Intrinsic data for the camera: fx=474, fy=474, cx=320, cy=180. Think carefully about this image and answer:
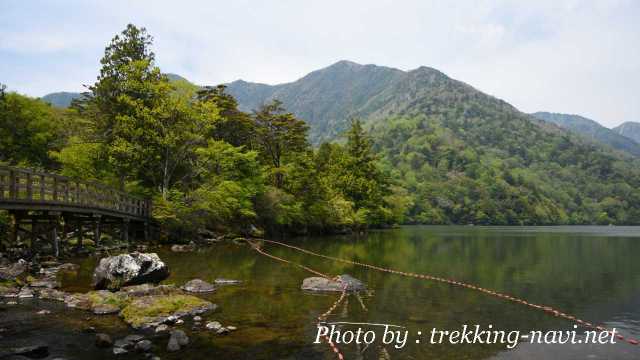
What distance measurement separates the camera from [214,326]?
12.8 m

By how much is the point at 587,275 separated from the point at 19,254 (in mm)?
30843

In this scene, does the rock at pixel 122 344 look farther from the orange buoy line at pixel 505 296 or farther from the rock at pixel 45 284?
the orange buoy line at pixel 505 296

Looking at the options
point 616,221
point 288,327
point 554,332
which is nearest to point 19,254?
point 288,327

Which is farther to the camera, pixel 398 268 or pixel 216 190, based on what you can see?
pixel 216 190

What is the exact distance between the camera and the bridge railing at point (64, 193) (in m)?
21.6

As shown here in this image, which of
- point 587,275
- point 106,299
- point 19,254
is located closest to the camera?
point 106,299

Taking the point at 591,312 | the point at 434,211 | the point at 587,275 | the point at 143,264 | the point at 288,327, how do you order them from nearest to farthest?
the point at 288,327 → the point at 591,312 → the point at 143,264 → the point at 587,275 → the point at 434,211

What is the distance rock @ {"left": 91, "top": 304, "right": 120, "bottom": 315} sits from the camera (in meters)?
14.3

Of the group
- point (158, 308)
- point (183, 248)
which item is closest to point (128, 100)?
point (183, 248)

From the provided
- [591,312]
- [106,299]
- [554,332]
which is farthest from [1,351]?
[591,312]

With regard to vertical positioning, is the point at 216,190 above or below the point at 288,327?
above

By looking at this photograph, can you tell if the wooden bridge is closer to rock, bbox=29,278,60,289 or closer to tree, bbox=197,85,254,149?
rock, bbox=29,278,60,289

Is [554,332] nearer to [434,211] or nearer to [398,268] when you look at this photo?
[398,268]

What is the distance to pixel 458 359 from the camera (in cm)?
1107
